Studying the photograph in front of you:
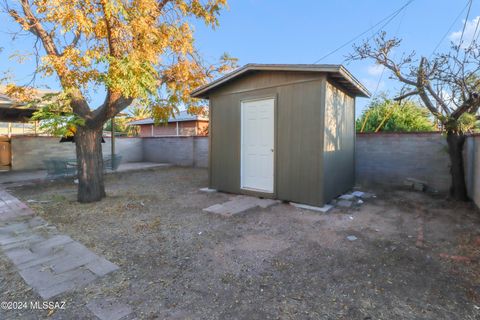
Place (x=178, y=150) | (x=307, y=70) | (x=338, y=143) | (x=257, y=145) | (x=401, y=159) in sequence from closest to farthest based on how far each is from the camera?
(x=307, y=70), (x=338, y=143), (x=257, y=145), (x=401, y=159), (x=178, y=150)

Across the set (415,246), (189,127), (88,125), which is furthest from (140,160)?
(415,246)

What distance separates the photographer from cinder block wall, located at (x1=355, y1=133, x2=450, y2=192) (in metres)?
6.36

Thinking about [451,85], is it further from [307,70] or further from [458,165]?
[307,70]

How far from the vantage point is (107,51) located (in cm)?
502

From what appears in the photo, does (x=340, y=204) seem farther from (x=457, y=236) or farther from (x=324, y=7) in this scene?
(x=324, y=7)

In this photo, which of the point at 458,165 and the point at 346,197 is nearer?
the point at 458,165

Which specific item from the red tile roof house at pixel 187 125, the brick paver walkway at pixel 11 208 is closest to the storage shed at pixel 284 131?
the brick paver walkway at pixel 11 208

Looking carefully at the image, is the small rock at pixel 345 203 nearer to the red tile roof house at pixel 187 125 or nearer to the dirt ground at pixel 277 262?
the dirt ground at pixel 277 262

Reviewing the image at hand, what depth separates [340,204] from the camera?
17.1 ft

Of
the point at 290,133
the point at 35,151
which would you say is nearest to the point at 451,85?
the point at 290,133

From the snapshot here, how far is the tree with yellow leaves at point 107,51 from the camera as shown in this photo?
4.12 metres

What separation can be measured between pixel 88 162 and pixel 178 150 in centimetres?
797

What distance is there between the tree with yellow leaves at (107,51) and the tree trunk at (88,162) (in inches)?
0.7

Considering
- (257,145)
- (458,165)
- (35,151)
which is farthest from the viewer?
(35,151)
